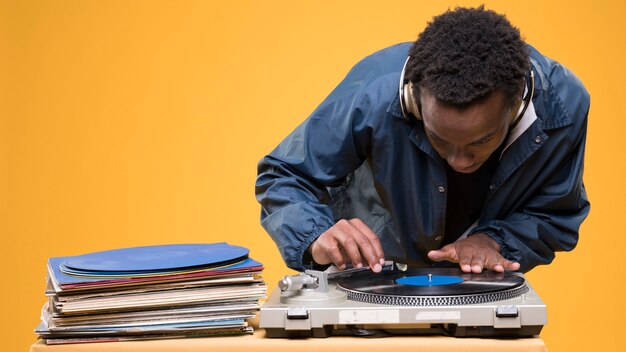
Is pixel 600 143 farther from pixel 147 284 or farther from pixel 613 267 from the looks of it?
pixel 147 284

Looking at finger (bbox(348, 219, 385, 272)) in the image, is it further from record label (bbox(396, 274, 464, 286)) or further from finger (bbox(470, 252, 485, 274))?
finger (bbox(470, 252, 485, 274))

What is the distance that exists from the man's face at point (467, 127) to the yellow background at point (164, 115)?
1949mm

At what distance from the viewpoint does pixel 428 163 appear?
6.41 ft

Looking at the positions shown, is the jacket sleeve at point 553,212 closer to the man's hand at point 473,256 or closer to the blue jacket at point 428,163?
the blue jacket at point 428,163

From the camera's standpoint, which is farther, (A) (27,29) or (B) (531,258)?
(A) (27,29)

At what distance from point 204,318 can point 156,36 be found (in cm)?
239

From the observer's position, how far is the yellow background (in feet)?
11.8

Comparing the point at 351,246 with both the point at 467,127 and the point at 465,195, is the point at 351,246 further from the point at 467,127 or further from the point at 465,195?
the point at 465,195

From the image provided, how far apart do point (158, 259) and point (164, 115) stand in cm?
222

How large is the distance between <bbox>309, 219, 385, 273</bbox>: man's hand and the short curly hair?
0.27m

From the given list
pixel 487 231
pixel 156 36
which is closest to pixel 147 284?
pixel 487 231

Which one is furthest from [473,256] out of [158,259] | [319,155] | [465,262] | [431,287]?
[158,259]

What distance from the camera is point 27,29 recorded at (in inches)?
146

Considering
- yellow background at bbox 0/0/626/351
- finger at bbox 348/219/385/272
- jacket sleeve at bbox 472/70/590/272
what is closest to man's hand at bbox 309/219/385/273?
finger at bbox 348/219/385/272
